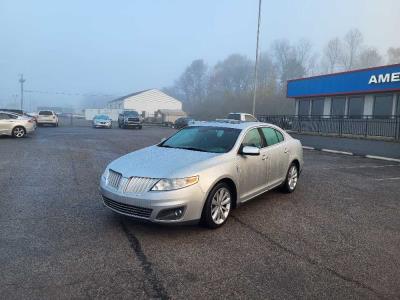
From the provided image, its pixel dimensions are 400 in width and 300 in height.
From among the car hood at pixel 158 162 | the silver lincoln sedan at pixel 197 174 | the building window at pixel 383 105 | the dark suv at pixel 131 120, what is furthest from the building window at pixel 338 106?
→ the dark suv at pixel 131 120

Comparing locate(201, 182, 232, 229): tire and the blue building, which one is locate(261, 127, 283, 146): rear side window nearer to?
locate(201, 182, 232, 229): tire

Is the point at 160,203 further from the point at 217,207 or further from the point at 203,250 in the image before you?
the point at 217,207

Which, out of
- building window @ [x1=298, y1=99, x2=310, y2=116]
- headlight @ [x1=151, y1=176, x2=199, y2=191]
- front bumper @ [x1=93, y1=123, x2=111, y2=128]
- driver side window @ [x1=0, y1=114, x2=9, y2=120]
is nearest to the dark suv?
front bumper @ [x1=93, y1=123, x2=111, y2=128]

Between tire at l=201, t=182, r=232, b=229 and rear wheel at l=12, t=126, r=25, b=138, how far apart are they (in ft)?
59.1

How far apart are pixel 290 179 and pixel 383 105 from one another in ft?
51.3

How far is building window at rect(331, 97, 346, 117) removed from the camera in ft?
75.5

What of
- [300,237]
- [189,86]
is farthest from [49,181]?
[189,86]

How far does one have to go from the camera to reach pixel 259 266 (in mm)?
4070

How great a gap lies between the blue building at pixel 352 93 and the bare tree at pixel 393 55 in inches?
1840

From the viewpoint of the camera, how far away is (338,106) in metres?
23.4

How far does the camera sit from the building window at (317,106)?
24.9 m

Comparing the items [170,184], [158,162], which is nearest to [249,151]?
[158,162]

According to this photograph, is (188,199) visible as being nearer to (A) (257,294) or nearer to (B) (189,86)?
(A) (257,294)

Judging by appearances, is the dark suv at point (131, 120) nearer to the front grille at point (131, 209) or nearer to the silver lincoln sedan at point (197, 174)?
the silver lincoln sedan at point (197, 174)
